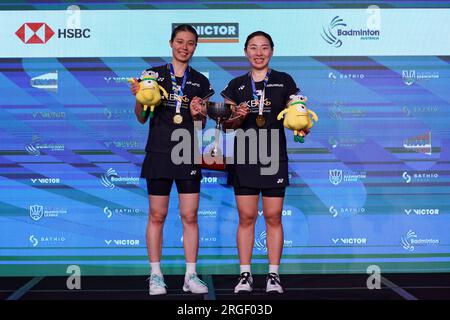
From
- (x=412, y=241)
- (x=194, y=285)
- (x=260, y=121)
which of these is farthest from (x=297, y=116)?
(x=412, y=241)

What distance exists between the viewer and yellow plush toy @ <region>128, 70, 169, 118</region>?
4.95 meters

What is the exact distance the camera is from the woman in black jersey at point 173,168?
5.12m

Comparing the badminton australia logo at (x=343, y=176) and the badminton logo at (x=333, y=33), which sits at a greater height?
the badminton logo at (x=333, y=33)

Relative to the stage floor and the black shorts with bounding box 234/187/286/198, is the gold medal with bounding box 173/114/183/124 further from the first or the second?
the stage floor

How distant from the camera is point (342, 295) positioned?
518 cm

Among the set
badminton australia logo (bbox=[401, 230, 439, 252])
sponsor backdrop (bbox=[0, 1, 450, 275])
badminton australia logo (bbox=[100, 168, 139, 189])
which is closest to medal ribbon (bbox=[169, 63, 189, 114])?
sponsor backdrop (bbox=[0, 1, 450, 275])

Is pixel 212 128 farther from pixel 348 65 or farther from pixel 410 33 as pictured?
pixel 410 33

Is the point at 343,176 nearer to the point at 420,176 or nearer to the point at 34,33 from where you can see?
the point at 420,176

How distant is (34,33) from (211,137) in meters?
1.48

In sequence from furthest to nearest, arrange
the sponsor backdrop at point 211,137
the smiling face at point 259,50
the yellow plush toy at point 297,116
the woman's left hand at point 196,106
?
the sponsor backdrop at point 211,137
the smiling face at point 259,50
the woman's left hand at point 196,106
the yellow plush toy at point 297,116

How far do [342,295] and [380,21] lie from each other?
2112 mm

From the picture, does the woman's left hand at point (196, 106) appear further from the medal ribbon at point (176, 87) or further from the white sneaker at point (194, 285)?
the white sneaker at point (194, 285)

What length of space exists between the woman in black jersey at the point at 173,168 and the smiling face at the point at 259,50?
35 centimetres

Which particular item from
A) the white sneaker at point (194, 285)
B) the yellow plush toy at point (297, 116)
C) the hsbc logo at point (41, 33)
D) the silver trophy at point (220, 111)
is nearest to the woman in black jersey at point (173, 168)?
the white sneaker at point (194, 285)
